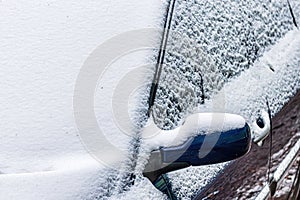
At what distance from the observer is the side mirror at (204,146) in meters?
1.77

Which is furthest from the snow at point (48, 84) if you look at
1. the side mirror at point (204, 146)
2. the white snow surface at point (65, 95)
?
the side mirror at point (204, 146)

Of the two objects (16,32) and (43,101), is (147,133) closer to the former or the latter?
(43,101)

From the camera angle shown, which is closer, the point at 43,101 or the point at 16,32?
the point at 43,101

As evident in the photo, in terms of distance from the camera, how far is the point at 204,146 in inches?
69.5

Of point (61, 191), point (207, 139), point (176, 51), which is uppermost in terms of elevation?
point (176, 51)

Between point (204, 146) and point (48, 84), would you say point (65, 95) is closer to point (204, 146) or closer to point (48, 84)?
point (48, 84)

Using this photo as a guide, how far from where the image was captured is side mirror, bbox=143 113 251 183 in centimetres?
177

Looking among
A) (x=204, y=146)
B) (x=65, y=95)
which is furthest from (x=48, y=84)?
(x=204, y=146)

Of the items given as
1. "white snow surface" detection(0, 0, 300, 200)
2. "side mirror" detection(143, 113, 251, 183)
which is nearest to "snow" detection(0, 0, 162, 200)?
"white snow surface" detection(0, 0, 300, 200)

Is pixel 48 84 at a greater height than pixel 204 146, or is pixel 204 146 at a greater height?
pixel 48 84

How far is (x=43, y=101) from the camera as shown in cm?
182

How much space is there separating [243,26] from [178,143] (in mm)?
802

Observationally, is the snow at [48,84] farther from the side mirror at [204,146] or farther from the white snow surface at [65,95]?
the side mirror at [204,146]

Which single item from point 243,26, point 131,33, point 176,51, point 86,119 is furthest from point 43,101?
point 243,26
